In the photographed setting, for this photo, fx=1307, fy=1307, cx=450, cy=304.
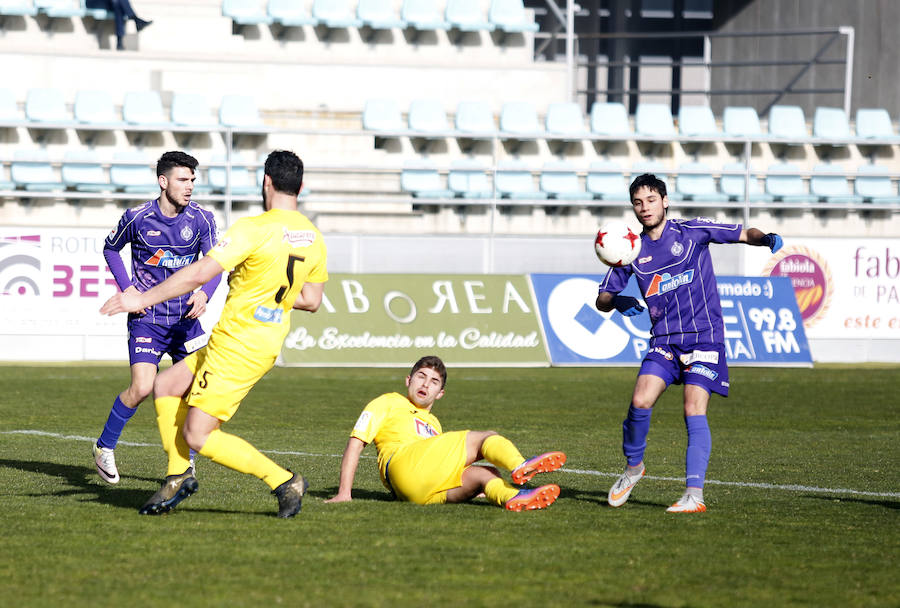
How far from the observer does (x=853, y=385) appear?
17.7m

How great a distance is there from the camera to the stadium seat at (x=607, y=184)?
24047 millimetres

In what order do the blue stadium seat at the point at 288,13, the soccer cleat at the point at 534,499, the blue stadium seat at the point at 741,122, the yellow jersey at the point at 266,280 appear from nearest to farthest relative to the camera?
the yellow jersey at the point at 266,280 < the soccer cleat at the point at 534,499 < the blue stadium seat at the point at 741,122 < the blue stadium seat at the point at 288,13

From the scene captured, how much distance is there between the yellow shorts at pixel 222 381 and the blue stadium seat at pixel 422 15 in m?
21.5

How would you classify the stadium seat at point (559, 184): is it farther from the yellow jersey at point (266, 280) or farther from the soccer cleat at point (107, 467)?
the yellow jersey at point (266, 280)

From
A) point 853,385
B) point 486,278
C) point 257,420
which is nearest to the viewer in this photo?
point 257,420

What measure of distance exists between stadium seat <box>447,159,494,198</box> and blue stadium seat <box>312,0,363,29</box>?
4.97 m

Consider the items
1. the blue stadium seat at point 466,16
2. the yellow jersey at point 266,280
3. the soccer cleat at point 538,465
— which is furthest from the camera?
the blue stadium seat at point 466,16

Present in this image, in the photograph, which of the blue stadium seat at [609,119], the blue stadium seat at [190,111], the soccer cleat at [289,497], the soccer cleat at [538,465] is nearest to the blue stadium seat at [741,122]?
the blue stadium seat at [609,119]

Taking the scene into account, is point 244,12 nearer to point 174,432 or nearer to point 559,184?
point 559,184

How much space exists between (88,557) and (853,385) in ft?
45.0

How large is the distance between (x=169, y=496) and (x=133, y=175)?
16574mm

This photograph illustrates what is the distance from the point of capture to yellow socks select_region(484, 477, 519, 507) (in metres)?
7.40

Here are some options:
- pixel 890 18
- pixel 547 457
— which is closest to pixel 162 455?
pixel 547 457

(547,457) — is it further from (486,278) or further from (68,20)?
(68,20)
